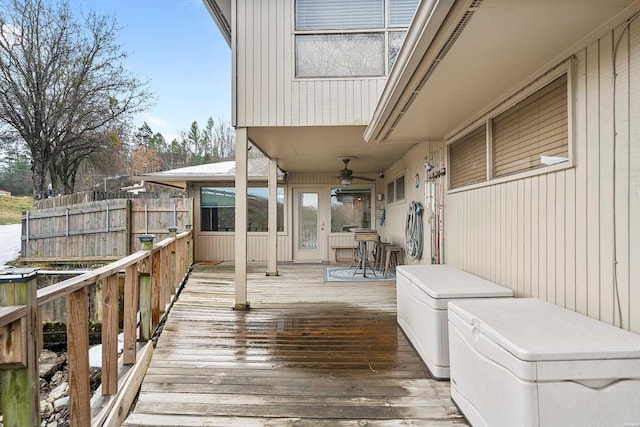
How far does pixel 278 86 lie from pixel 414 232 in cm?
289

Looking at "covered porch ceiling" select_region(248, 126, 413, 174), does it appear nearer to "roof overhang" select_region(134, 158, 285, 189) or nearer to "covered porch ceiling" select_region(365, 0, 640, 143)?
"roof overhang" select_region(134, 158, 285, 189)

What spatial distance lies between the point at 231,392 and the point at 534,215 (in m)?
2.51

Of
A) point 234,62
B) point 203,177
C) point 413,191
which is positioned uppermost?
point 234,62

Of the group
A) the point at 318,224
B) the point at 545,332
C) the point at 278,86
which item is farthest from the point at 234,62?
the point at 318,224

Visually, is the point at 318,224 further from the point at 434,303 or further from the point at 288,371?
the point at 434,303

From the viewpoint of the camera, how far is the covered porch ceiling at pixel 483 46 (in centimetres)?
157

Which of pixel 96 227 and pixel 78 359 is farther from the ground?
pixel 96 227

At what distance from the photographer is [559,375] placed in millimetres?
1309

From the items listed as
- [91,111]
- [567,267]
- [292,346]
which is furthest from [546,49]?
[91,111]

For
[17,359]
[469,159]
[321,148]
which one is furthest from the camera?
[321,148]

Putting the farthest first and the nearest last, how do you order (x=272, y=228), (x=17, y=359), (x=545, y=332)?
(x=272, y=228), (x=545, y=332), (x=17, y=359)

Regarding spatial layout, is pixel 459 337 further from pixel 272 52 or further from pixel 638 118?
pixel 272 52

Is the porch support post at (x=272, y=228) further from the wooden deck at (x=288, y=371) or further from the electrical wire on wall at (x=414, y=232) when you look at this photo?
the electrical wire on wall at (x=414, y=232)

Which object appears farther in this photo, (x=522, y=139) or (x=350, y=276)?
(x=350, y=276)
